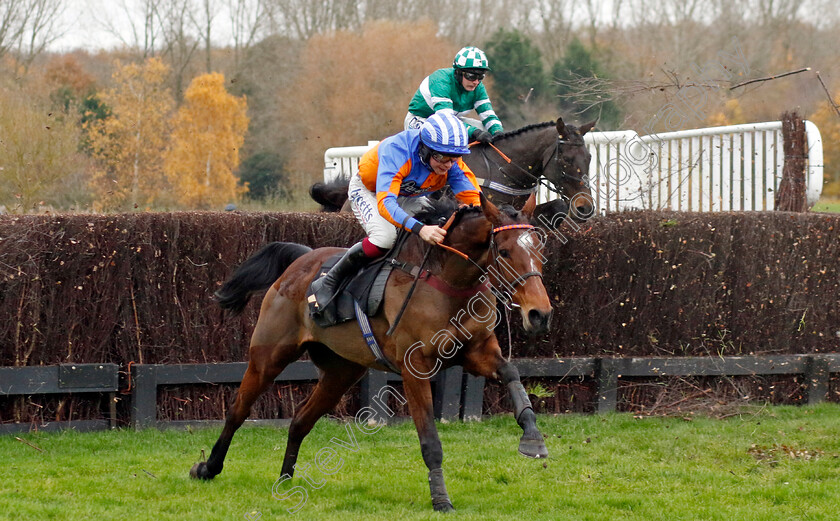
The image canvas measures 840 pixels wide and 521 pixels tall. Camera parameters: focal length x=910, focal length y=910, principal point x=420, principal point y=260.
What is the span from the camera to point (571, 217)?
7605 mm

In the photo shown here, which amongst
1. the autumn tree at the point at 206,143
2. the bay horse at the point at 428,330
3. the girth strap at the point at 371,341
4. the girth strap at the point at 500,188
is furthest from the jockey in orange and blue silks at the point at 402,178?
the autumn tree at the point at 206,143

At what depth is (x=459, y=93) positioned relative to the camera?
26.6 ft

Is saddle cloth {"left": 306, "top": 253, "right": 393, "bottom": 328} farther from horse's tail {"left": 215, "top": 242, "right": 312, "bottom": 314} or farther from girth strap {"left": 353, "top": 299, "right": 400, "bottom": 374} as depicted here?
horse's tail {"left": 215, "top": 242, "right": 312, "bottom": 314}

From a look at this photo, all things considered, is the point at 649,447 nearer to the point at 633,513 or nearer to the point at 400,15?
the point at 633,513

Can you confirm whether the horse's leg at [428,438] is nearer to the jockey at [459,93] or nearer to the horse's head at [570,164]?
the horse's head at [570,164]

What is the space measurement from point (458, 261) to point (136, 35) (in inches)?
1290

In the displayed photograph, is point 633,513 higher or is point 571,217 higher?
point 571,217

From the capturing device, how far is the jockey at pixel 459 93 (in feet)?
25.7

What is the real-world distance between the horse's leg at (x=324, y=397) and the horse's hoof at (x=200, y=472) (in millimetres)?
479

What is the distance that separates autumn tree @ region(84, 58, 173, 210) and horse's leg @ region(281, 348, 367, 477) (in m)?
21.2

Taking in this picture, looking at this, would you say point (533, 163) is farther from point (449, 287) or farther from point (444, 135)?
point (449, 287)

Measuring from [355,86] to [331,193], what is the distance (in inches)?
857

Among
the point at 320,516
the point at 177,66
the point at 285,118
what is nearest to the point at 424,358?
the point at 320,516

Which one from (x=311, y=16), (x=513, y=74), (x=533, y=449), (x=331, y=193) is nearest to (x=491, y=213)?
(x=533, y=449)
